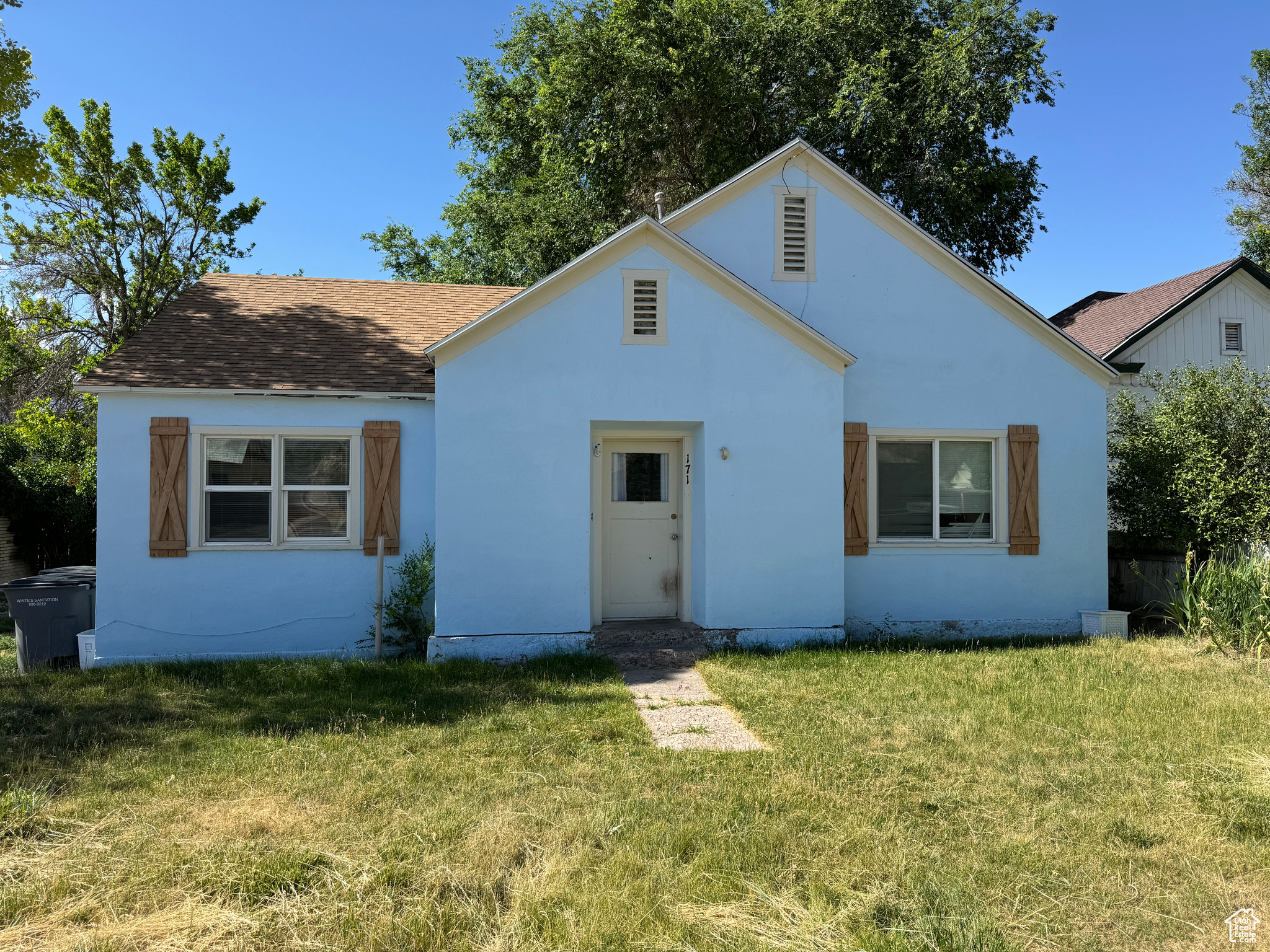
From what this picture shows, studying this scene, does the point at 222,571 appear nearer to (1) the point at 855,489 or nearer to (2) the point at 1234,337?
(1) the point at 855,489

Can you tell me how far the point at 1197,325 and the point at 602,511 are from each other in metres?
13.2

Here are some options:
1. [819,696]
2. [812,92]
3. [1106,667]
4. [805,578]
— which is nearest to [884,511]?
[805,578]

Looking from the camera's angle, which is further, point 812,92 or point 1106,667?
point 812,92

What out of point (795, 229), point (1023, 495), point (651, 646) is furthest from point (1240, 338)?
point (651, 646)

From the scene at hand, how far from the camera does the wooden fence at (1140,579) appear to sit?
39.6 ft

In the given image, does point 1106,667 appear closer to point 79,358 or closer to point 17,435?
point 17,435

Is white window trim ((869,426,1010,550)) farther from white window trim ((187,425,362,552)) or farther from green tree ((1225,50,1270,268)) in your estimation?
green tree ((1225,50,1270,268))

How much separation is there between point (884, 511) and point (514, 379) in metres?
5.13

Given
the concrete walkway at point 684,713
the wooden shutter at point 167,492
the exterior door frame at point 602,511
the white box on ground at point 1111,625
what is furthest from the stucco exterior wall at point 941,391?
the wooden shutter at point 167,492

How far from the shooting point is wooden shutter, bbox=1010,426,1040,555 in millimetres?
11211

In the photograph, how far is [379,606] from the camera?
9.75 m

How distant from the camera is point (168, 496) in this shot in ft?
32.0

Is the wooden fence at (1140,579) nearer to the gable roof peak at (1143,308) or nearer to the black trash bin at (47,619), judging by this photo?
the gable roof peak at (1143,308)

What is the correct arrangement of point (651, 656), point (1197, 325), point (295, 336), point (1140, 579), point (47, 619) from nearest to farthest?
point (651, 656)
point (47, 619)
point (295, 336)
point (1140, 579)
point (1197, 325)
